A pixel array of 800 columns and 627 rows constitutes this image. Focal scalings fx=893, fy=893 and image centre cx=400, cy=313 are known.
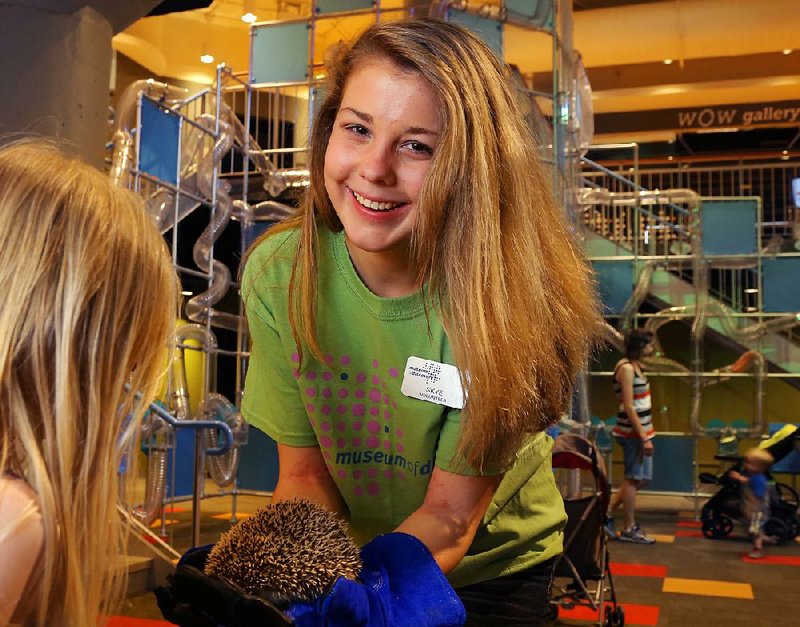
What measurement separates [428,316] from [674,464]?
811cm

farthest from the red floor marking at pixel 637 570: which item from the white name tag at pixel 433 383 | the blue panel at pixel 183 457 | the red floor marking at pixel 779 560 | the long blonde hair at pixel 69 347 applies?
the long blonde hair at pixel 69 347

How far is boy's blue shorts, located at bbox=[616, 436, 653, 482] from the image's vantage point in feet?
22.4

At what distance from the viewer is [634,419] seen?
680 centimetres

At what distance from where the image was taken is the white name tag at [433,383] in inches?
50.2

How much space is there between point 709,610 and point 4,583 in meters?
4.60

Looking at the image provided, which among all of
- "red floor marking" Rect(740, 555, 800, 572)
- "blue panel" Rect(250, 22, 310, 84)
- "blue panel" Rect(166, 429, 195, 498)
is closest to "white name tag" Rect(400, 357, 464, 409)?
"blue panel" Rect(166, 429, 195, 498)

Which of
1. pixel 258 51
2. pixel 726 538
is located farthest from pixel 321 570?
pixel 258 51

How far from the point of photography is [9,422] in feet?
3.37

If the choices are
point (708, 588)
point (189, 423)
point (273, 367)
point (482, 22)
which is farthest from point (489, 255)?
point (482, 22)

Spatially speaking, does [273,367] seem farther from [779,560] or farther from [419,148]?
[779,560]

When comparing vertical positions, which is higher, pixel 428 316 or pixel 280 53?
pixel 280 53

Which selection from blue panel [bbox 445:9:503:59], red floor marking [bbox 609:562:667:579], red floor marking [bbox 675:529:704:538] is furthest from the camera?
red floor marking [bbox 675:529:704:538]

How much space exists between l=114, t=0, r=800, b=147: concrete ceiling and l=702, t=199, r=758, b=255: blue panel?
164 inches

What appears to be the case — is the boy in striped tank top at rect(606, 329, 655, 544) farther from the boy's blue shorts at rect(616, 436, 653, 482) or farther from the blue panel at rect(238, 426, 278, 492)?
the blue panel at rect(238, 426, 278, 492)
